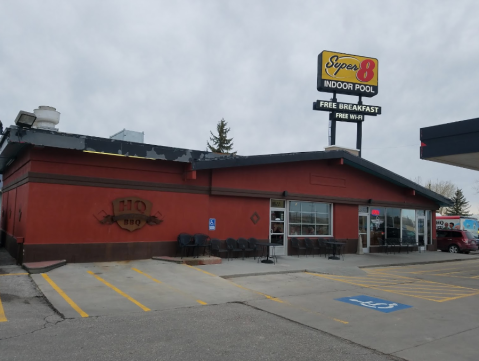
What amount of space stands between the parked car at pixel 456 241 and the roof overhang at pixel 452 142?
13794mm

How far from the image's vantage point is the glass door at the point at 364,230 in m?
21.9

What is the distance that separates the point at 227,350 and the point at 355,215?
1667 centimetres

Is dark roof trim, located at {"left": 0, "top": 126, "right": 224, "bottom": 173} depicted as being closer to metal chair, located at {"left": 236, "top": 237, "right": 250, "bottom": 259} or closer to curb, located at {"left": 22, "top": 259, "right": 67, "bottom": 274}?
curb, located at {"left": 22, "top": 259, "right": 67, "bottom": 274}

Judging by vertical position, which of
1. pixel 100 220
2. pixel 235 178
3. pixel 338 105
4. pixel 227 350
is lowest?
pixel 227 350

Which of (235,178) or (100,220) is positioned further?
(235,178)

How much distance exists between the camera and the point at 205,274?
12.8 metres

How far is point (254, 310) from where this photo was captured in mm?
8695

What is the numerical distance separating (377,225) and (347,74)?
13.7 metres

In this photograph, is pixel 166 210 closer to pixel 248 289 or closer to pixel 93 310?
pixel 248 289

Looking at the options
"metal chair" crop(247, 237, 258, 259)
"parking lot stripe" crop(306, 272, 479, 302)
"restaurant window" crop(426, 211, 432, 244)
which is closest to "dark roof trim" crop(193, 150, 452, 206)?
"restaurant window" crop(426, 211, 432, 244)

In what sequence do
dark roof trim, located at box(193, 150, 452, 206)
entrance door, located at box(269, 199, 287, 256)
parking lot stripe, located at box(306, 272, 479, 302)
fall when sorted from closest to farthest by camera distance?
parking lot stripe, located at box(306, 272, 479, 302)
dark roof trim, located at box(193, 150, 452, 206)
entrance door, located at box(269, 199, 287, 256)

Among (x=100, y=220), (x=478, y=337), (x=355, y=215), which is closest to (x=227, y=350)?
(x=478, y=337)

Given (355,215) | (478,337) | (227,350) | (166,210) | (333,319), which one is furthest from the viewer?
(355,215)

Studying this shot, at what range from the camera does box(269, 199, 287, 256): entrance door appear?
18481 mm
